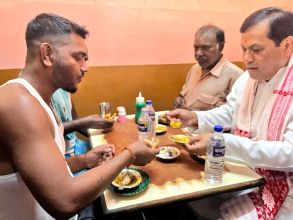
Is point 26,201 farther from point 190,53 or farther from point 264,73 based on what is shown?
point 190,53

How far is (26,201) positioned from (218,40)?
2.13m

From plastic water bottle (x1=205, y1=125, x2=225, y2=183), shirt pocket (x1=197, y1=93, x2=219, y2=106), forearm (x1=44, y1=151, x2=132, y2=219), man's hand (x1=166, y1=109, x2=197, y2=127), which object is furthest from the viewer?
shirt pocket (x1=197, y1=93, x2=219, y2=106)

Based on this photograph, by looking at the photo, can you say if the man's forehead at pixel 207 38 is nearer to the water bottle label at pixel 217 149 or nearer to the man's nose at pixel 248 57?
the man's nose at pixel 248 57

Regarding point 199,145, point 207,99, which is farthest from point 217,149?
point 207,99

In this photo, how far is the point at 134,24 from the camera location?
2.64 metres

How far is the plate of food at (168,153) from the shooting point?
1.24 metres

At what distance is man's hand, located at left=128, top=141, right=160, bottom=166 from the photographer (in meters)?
1.03

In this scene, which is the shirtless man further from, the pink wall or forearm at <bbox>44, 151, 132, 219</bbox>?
the pink wall

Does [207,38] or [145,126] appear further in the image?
[207,38]

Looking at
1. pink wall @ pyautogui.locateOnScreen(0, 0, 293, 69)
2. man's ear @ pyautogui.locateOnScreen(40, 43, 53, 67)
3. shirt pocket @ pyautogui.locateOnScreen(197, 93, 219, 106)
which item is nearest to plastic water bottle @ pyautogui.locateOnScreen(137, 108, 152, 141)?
man's ear @ pyautogui.locateOnScreen(40, 43, 53, 67)

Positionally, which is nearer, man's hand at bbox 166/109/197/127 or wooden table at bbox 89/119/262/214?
wooden table at bbox 89/119/262/214

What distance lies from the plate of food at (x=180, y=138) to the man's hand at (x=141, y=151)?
0.38m

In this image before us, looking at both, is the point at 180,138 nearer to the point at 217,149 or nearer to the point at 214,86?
the point at 217,149

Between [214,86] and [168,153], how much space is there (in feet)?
4.09
